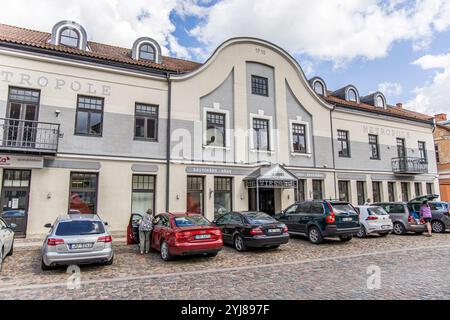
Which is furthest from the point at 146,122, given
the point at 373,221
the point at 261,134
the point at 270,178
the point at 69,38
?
the point at 373,221

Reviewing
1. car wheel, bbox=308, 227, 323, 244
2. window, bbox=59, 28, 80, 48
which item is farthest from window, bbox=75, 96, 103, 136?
car wheel, bbox=308, 227, 323, 244

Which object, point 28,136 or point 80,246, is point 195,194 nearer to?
point 28,136

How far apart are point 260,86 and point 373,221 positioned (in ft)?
33.0

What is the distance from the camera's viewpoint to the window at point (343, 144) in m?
21.2

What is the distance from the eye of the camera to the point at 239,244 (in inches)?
428

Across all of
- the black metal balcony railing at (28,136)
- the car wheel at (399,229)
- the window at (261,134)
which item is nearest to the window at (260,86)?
the window at (261,134)

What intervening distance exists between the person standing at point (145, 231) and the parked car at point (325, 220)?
6.36m

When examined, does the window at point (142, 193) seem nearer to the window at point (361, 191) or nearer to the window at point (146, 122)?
the window at point (146, 122)

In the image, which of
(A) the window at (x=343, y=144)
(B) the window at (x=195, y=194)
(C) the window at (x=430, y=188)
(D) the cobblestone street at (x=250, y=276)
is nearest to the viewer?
(D) the cobblestone street at (x=250, y=276)

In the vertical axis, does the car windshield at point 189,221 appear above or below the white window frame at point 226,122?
below

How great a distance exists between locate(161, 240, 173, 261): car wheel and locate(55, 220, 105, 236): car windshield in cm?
193

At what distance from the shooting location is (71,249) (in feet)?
25.6
